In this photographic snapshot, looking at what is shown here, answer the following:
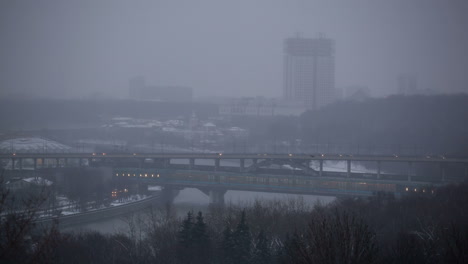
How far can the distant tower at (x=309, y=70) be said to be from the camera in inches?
1161

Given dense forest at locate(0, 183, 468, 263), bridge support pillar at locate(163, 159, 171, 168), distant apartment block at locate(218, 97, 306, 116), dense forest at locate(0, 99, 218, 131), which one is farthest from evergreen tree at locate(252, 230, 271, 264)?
distant apartment block at locate(218, 97, 306, 116)

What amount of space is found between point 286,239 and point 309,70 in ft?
90.3

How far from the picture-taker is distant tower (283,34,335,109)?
29.5m

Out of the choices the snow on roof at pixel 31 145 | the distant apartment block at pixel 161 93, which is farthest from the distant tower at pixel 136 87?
the snow on roof at pixel 31 145

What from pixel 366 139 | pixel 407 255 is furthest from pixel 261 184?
pixel 366 139

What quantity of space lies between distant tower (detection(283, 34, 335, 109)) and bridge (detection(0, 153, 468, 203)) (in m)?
19.8

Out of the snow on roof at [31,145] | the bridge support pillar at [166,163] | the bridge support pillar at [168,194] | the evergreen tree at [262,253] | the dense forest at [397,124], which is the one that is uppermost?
the dense forest at [397,124]

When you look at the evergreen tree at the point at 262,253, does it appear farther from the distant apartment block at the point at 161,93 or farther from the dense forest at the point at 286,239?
the distant apartment block at the point at 161,93

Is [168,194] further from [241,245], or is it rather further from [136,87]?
[136,87]

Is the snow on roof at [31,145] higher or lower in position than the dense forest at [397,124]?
lower

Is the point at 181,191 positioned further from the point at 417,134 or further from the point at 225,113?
the point at 225,113

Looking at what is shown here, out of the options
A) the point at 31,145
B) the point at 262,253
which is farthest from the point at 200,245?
the point at 31,145

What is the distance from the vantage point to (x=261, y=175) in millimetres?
8766

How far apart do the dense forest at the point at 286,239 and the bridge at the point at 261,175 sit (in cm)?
240
